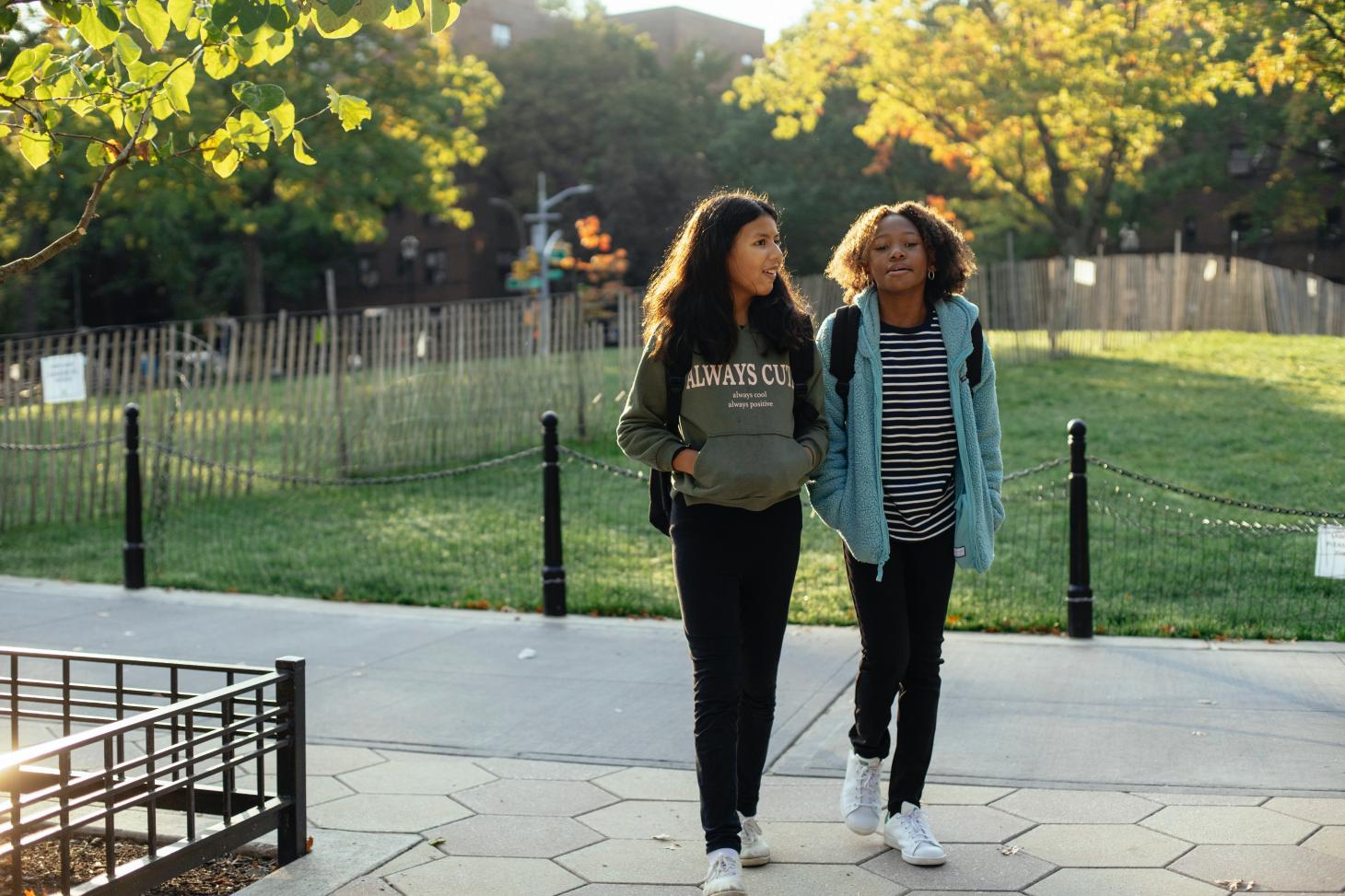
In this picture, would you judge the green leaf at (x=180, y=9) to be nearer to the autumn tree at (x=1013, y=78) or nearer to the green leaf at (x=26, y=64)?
the green leaf at (x=26, y=64)

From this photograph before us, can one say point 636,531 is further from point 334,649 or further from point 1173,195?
point 1173,195

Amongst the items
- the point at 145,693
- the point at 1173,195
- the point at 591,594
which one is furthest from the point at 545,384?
the point at 1173,195

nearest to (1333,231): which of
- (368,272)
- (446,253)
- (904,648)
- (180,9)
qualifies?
(446,253)

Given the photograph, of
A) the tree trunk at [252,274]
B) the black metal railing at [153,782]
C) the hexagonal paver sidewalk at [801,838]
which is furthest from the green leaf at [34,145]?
the tree trunk at [252,274]

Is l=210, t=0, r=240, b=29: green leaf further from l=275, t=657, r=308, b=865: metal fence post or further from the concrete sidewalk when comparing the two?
the concrete sidewalk

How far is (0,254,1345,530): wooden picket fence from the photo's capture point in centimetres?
1218

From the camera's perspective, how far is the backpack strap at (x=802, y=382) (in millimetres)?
3943

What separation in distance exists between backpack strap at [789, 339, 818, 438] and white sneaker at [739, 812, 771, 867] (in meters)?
1.12

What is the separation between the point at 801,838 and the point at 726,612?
2.96ft

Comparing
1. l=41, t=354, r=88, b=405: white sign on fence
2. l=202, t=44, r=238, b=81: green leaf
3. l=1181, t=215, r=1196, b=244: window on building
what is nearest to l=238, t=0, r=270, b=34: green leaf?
l=202, t=44, r=238, b=81: green leaf

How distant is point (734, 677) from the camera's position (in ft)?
12.6

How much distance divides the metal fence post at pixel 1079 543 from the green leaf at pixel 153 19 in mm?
4819

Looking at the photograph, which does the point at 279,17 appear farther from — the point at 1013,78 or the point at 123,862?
the point at 1013,78

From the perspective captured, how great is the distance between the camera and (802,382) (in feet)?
12.9
